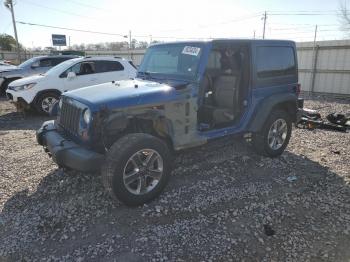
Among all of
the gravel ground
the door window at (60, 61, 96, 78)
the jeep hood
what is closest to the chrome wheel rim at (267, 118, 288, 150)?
the gravel ground

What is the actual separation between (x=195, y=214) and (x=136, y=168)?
91cm

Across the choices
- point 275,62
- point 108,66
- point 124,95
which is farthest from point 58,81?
point 275,62

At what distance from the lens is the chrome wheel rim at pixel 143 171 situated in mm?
3758

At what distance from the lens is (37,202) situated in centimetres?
407

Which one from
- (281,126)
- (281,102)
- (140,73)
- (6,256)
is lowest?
A: (6,256)

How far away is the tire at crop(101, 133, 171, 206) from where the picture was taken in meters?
3.55

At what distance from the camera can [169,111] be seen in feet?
13.6

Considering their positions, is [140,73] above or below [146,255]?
above

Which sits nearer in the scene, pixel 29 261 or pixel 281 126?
pixel 29 261

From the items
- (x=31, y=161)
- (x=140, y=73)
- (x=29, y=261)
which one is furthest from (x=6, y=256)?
(x=140, y=73)

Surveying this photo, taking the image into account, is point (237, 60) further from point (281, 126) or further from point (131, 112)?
point (131, 112)

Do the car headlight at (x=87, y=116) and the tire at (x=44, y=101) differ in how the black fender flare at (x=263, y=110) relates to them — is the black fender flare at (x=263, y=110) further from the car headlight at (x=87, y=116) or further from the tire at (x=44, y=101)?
the tire at (x=44, y=101)

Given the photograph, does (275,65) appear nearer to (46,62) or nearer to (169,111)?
(169,111)

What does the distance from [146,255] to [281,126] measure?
3.77 metres
